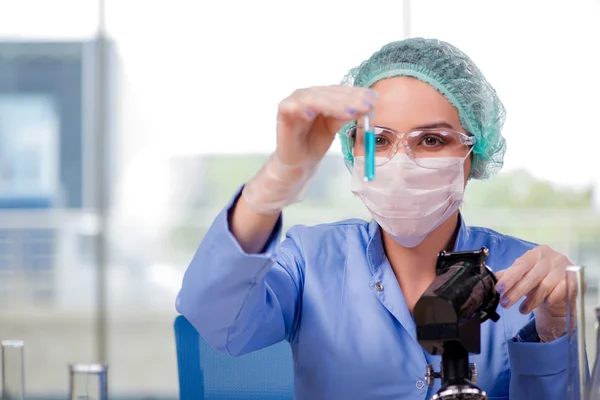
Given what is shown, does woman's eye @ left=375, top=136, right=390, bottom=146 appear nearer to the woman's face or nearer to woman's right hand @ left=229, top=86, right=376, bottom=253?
the woman's face

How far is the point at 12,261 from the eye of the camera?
4.10 meters

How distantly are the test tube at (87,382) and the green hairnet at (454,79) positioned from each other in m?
0.74

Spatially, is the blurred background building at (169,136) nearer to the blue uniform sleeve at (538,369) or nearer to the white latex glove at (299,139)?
the blue uniform sleeve at (538,369)

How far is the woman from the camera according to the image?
1.10 meters

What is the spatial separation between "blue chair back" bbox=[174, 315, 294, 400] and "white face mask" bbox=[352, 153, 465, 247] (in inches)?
13.4

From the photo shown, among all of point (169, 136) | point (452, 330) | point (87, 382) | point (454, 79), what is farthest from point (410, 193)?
point (169, 136)

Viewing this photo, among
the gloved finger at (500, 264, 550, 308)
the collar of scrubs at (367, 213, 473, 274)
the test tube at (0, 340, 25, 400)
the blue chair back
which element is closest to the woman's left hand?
the gloved finger at (500, 264, 550, 308)

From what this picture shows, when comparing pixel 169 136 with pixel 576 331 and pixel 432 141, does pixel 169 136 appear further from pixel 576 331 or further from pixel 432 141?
pixel 576 331

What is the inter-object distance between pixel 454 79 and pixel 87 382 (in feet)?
2.69

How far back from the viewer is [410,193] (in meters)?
1.27

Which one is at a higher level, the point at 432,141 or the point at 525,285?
the point at 432,141

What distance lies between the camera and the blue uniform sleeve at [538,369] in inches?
46.5

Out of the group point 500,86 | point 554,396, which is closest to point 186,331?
point 554,396

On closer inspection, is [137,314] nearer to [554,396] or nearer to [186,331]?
[186,331]
